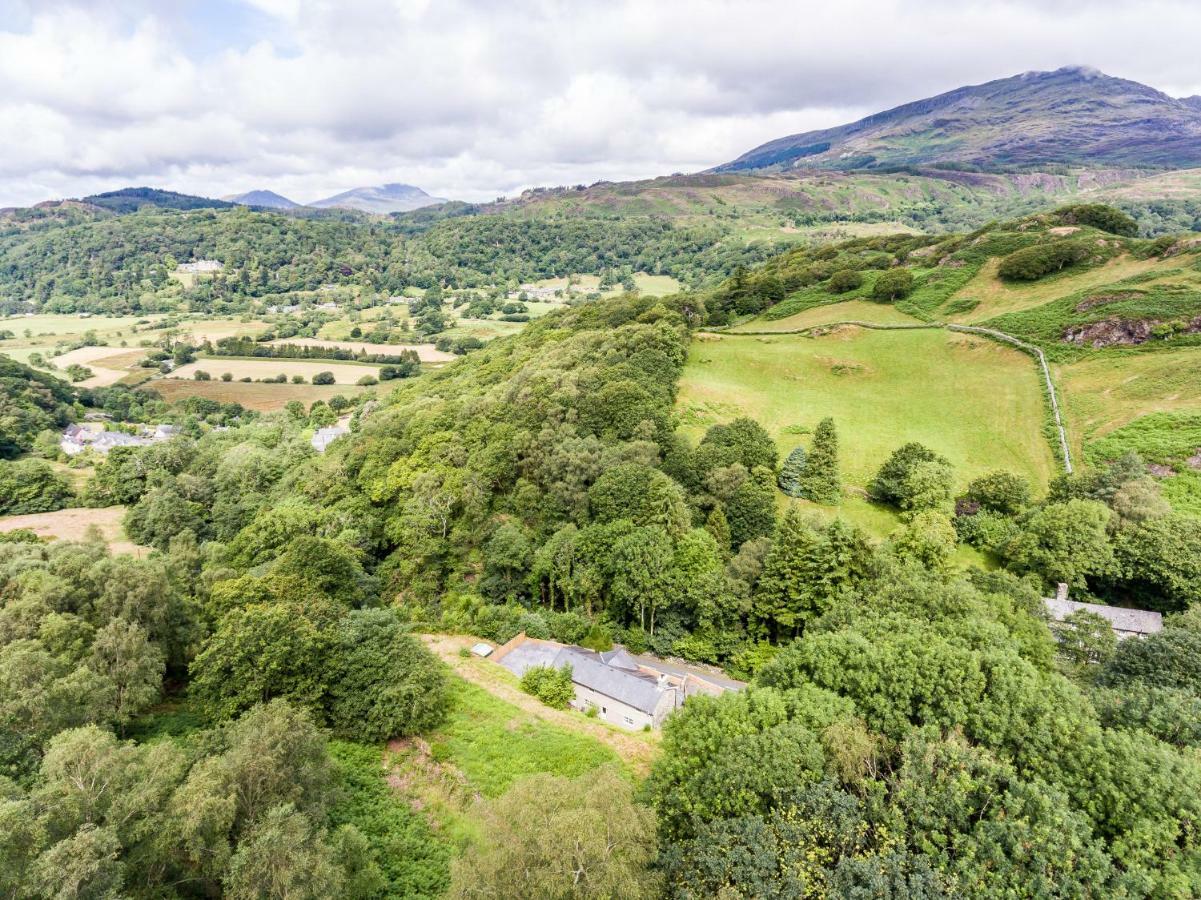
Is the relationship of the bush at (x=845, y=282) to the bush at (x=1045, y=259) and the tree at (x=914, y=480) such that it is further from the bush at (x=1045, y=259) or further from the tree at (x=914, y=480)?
the tree at (x=914, y=480)

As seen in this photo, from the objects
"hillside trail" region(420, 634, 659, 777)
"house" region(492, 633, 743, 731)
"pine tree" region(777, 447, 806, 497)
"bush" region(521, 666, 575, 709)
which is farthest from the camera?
"pine tree" region(777, 447, 806, 497)

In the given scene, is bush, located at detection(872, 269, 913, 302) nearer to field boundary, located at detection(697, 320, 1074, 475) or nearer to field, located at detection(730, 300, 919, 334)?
field, located at detection(730, 300, 919, 334)

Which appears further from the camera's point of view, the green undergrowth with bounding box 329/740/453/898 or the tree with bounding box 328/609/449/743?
the tree with bounding box 328/609/449/743

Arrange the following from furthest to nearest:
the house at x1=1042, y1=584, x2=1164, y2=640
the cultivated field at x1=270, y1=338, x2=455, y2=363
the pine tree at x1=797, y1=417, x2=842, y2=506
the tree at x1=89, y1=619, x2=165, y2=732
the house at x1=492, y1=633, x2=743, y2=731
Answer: the cultivated field at x1=270, y1=338, x2=455, y2=363
the pine tree at x1=797, y1=417, x2=842, y2=506
the house at x1=1042, y1=584, x2=1164, y2=640
the house at x1=492, y1=633, x2=743, y2=731
the tree at x1=89, y1=619, x2=165, y2=732

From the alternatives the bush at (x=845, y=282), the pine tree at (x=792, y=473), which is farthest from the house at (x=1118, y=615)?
the bush at (x=845, y=282)

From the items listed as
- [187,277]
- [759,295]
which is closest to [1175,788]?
[759,295]

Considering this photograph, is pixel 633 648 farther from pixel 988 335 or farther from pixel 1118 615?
pixel 988 335

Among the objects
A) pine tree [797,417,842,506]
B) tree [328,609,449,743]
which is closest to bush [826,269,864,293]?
pine tree [797,417,842,506]

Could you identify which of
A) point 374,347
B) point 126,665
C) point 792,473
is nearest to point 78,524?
point 126,665
